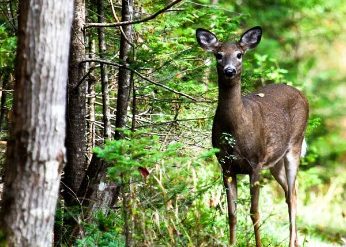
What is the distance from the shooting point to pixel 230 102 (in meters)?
8.16

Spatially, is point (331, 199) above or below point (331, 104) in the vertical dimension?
below

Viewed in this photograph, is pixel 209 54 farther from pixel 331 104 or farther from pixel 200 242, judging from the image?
pixel 331 104

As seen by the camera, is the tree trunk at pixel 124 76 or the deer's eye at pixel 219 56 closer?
the tree trunk at pixel 124 76

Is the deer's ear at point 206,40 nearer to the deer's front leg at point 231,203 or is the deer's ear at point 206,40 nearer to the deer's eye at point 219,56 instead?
the deer's eye at point 219,56

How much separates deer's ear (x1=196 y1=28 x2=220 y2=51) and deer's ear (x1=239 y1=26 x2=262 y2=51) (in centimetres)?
34

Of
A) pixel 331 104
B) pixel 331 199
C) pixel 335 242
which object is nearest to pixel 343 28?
pixel 331 104

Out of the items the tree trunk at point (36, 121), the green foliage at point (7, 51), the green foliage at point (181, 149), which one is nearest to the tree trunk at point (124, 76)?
the green foliage at point (181, 149)

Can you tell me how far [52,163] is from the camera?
16.7 feet

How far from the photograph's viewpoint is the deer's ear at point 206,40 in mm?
8438

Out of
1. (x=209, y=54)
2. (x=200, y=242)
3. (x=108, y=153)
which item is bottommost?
(x=200, y=242)

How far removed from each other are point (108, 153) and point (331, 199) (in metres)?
9.49

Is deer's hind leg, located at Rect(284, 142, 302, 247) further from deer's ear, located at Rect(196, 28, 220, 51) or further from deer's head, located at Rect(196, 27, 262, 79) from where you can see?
deer's ear, located at Rect(196, 28, 220, 51)

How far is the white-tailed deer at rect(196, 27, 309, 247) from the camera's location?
26.4 ft

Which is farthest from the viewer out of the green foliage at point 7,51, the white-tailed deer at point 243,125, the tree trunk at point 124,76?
the white-tailed deer at point 243,125
